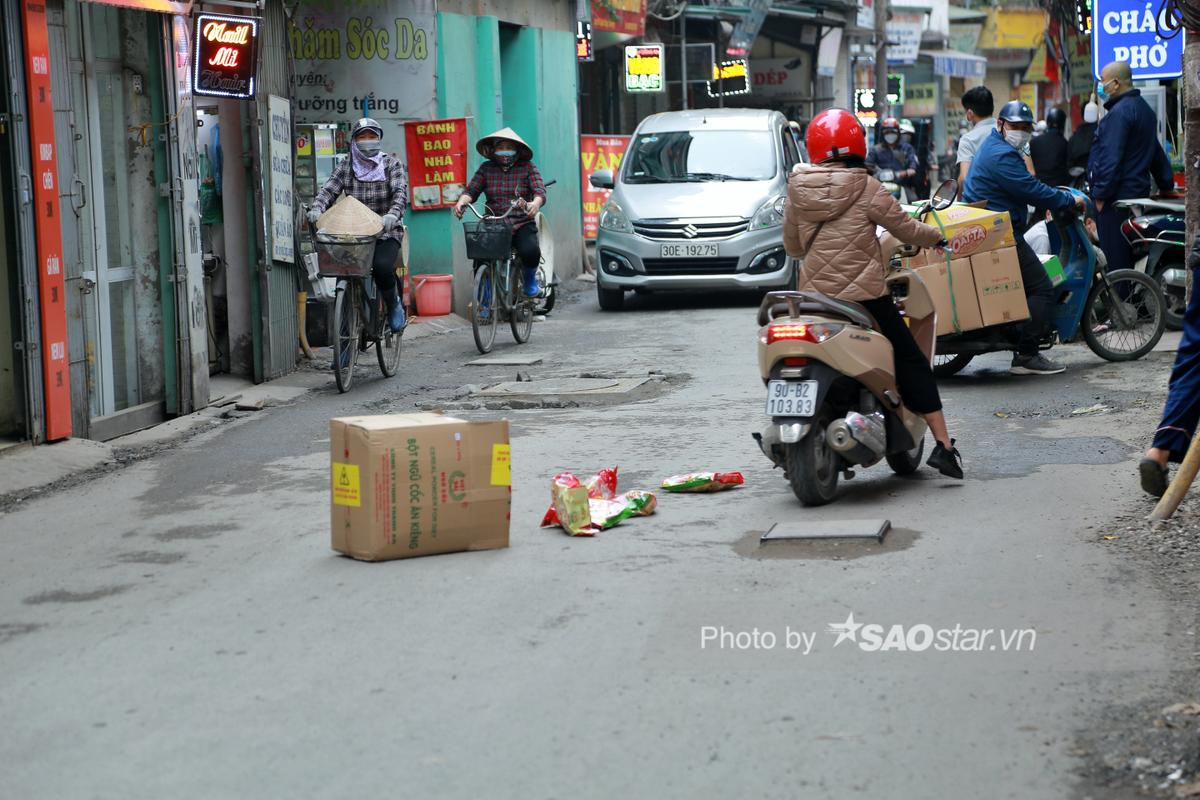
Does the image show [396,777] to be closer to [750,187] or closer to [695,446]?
[695,446]

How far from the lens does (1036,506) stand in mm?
7422

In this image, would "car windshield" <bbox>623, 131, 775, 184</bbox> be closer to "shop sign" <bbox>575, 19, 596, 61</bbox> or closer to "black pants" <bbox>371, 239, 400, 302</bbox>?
"shop sign" <bbox>575, 19, 596, 61</bbox>

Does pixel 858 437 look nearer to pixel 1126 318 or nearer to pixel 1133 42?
pixel 1126 318

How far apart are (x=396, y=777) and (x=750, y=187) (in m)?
14.3

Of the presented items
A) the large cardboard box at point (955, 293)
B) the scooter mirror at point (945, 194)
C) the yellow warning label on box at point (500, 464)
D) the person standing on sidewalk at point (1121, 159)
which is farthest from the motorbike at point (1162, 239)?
the yellow warning label on box at point (500, 464)

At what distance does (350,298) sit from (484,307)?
7.40 ft

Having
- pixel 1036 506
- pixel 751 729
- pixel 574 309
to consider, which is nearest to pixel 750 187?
pixel 574 309

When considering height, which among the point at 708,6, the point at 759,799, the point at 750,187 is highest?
the point at 708,6

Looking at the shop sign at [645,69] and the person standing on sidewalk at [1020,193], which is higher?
the shop sign at [645,69]

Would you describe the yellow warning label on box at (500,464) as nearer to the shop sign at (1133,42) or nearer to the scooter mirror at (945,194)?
the scooter mirror at (945,194)

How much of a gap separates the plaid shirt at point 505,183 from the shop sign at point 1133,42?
4852mm

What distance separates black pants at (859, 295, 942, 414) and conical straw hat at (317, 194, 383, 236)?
17.3 ft

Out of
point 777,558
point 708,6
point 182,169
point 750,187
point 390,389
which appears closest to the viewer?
point 777,558

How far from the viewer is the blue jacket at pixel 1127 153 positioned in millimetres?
13594
